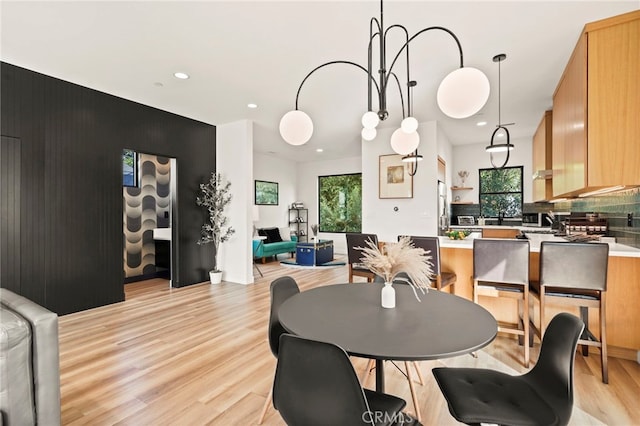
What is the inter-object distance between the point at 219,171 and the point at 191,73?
2.41 metres

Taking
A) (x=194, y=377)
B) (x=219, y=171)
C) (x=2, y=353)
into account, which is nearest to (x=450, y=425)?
(x=194, y=377)

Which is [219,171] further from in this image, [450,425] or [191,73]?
[450,425]

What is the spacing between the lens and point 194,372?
8.27 ft

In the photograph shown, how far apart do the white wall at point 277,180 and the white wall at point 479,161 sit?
15.4 feet

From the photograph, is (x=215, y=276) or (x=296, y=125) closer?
(x=296, y=125)

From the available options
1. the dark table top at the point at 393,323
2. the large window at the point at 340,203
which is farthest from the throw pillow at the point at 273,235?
the dark table top at the point at 393,323

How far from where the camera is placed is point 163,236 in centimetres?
595

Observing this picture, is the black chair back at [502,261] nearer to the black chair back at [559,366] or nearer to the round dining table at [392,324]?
the round dining table at [392,324]

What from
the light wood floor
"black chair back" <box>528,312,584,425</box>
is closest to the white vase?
"black chair back" <box>528,312,584,425</box>

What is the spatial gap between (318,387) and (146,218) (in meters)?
6.11

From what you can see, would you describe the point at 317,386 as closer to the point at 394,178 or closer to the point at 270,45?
the point at 270,45

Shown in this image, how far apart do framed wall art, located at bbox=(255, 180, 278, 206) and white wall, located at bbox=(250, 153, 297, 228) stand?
0.11m

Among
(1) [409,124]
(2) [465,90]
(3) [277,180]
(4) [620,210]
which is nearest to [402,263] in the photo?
(2) [465,90]

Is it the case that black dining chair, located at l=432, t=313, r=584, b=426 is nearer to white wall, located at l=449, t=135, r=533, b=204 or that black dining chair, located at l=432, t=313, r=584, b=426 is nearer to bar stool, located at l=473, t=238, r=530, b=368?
bar stool, located at l=473, t=238, r=530, b=368
